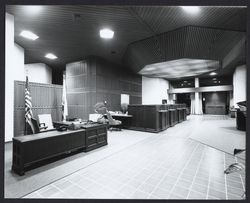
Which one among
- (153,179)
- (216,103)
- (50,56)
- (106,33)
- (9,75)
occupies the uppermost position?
(50,56)

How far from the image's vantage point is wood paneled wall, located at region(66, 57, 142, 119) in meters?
9.32

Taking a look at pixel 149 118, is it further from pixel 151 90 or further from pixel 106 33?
pixel 151 90

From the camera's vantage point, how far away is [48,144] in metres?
3.05

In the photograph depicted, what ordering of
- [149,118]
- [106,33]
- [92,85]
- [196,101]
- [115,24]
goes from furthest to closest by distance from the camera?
[196,101], [92,85], [149,118], [106,33], [115,24]

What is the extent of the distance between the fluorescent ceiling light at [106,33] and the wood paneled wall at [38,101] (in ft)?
11.5

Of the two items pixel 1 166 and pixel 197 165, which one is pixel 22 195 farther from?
pixel 197 165

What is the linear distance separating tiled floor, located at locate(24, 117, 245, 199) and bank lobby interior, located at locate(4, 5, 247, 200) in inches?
0.7

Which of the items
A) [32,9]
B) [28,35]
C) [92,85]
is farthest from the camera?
[92,85]

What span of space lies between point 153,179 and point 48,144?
7.39 feet

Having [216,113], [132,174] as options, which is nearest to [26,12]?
[132,174]

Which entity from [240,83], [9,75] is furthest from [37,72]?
[240,83]

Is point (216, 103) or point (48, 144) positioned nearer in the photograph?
point (48, 144)

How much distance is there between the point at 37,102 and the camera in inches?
251

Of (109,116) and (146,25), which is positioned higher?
(146,25)
